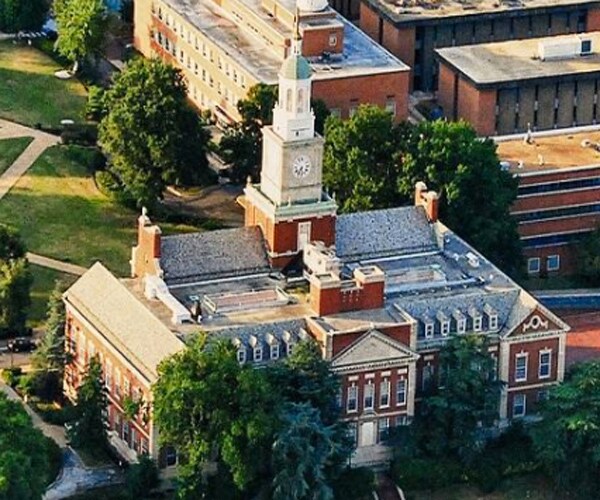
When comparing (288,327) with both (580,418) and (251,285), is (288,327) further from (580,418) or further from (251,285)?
(580,418)

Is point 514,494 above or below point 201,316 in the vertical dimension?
A: below

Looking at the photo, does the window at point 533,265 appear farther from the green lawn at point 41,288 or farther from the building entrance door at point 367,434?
the building entrance door at point 367,434

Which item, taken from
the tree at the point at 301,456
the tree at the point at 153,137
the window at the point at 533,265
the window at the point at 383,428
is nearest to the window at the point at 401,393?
the window at the point at 383,428

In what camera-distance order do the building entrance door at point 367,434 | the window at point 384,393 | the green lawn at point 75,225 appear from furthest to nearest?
1. the green lawn at point 75,225
2. the building entrance door at point 367,434
3. the window at point 384,393

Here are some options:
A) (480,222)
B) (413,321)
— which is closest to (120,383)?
(413,321)

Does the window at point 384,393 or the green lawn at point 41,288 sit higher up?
the window at point 384,393

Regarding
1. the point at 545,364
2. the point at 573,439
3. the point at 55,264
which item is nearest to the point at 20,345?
the point at 55,264
